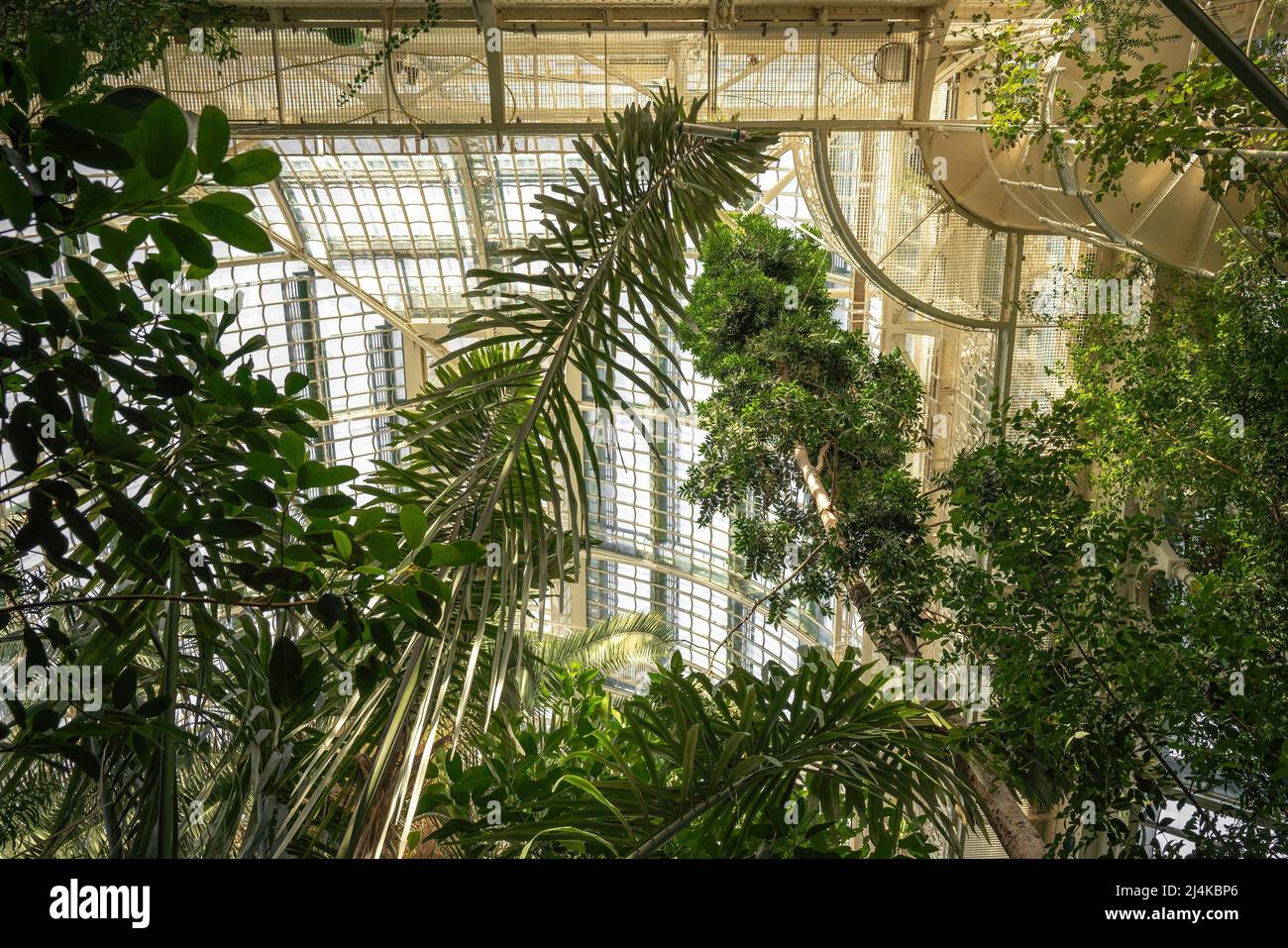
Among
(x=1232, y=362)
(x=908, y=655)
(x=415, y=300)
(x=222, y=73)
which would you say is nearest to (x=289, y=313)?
(x=415, y=300)

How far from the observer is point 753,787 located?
9.02 ft

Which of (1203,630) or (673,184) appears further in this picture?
(1203,630)

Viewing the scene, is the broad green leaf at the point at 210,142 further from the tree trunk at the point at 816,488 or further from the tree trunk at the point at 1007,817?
the tree trunk at the point at 816,488

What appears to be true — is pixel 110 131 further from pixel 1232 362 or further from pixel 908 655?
pixel 908 655

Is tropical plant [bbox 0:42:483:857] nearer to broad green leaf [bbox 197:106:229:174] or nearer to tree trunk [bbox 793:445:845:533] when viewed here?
broad green leaf [bbox 197:106:229:174]

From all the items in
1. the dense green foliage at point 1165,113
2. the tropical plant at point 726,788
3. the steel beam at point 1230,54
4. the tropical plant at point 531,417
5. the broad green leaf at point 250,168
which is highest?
the dense green foliage at point 1165,113

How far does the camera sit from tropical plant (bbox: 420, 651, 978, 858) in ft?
8.75

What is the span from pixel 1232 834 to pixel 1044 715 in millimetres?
728

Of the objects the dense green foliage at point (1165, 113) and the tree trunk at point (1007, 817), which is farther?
the tree trunk at point (1007, 817)

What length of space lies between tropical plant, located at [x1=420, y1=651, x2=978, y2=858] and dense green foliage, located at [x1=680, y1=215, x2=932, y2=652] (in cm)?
438

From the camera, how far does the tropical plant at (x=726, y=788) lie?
267cm

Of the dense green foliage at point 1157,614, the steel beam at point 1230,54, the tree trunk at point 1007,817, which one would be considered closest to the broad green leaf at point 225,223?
the steel beam at point 1230,54

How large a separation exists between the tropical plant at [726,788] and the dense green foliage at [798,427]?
14.4ft

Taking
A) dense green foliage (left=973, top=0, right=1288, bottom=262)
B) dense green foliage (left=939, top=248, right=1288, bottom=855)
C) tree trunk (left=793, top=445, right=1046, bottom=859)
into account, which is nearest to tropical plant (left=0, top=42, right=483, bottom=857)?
dense green foliage (left=939, top=248, right=1288, bottom=855)
